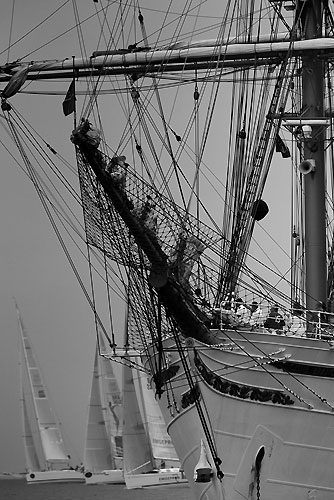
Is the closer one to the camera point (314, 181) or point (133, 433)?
point (314, 181)

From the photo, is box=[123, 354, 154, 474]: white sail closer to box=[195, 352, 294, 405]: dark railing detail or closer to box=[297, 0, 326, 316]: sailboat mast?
box=[297, 0, 326, 316]: sailboat mast

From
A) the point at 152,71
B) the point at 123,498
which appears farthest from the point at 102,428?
the point at 152,71

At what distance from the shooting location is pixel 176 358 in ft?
153

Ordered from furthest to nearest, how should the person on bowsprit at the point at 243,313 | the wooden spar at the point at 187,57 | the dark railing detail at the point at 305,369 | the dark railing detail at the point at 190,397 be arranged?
the wooden spar at the point at 187,57 → the dark railing detail at the point at 190,397 → the person on bowsprit at the point at 243,313 → the dark railing detail at the point at 305,369

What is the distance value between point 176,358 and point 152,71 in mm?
12703

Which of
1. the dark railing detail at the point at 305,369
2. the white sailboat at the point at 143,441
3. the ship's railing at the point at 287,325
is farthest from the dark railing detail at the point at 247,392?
the white sailboat at the point at 143,441

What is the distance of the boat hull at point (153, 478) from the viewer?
114188 millimetres

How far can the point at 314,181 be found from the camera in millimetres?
51844

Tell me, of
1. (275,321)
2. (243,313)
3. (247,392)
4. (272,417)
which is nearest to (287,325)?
(275,321)

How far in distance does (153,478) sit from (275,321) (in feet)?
232

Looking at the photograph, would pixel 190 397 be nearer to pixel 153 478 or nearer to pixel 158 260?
pixel 158 260

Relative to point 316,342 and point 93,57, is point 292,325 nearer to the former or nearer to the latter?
point 316,342

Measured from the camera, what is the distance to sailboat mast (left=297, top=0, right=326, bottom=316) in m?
50.6

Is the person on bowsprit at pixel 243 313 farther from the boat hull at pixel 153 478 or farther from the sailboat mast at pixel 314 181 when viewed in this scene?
the boat hull at pixel 153 478
